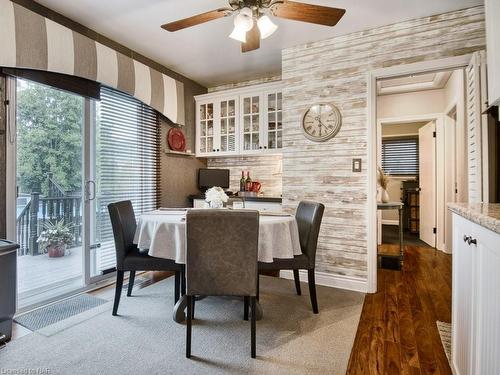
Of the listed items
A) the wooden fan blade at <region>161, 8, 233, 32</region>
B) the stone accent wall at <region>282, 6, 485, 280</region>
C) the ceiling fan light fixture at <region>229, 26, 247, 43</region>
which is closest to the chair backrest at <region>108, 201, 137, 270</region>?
the wooden fan blade at <region>161, 8, 233, 32</region>

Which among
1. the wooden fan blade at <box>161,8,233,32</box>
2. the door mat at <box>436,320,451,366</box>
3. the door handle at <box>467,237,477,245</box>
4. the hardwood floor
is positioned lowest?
the hardwood floor

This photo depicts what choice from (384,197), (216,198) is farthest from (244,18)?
(384,197)

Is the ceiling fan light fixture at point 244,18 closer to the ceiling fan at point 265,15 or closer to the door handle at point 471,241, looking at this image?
the ceiling fan at point 265,15

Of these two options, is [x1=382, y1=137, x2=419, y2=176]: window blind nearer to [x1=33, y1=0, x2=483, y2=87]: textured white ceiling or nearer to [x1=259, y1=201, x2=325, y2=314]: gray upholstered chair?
[x1=33, y1=0, x2=483, y2=87]: textured white ceiling

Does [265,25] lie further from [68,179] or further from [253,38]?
[68,179]

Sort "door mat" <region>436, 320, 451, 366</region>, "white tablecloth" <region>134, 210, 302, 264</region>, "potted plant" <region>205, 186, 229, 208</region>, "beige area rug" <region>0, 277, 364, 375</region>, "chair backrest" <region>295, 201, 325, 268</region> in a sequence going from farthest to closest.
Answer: "potted plant" <region>205, 186, 229, 208</region> → "chair backrest" <region>295, 201, 325, 268</region> → "white tablecloth" <region>134, 210, 302, 264</region> → "door mat" <region>436, 320, 451, 366</region> → "beige area rug" <region>0, 277, 364, 375</region>

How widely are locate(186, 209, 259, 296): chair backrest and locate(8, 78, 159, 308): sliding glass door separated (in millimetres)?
1715

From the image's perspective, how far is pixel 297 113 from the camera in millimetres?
3266

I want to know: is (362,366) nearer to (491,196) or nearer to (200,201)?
(491,196)

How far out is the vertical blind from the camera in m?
3.13

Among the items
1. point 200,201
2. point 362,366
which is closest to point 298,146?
point 200,201

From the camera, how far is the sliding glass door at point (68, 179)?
99.0 inches

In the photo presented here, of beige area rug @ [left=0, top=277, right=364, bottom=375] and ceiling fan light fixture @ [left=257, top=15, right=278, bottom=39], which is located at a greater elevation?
ceiling fan light fixture @ [left=257, top=15, right=278, bottom=39]

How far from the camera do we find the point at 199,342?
1921 mm
